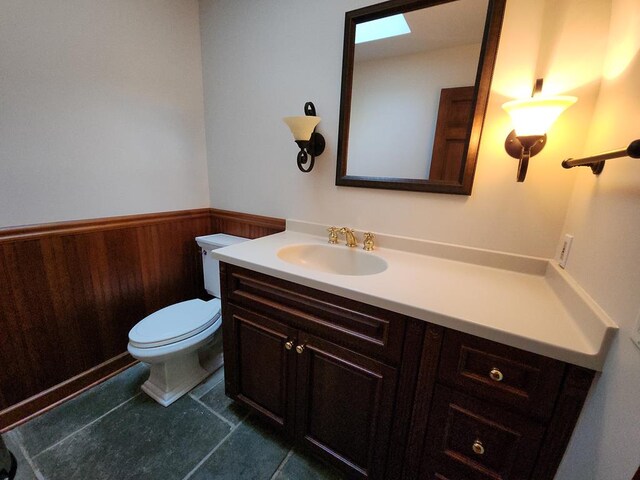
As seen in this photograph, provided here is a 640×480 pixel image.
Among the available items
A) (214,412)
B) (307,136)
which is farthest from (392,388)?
(307,136)

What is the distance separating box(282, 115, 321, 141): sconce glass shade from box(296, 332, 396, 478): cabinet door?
91cm

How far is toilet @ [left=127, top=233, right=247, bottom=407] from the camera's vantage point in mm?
1246

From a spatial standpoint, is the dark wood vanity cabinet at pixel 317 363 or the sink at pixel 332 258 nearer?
the dark wood vanity cabinet at pixel 317 363

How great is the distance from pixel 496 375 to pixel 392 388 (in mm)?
304

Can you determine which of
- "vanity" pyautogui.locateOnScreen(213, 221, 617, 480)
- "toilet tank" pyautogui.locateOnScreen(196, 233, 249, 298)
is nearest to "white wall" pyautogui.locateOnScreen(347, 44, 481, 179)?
"vanity" pyautogui.locateOnScreen(213, 221, 617, 480)

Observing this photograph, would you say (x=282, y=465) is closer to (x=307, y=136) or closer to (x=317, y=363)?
(x=317, y=363)

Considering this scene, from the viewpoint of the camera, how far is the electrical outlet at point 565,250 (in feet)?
2.90

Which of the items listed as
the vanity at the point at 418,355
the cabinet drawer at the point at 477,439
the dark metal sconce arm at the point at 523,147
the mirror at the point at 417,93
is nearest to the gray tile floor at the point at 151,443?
the vanity at the point at 418,355


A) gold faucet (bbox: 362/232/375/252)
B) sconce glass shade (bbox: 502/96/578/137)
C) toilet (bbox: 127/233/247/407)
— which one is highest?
sconce glass shade (bbox: 502/96/578/137)

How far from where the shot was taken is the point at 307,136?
1.28 meters

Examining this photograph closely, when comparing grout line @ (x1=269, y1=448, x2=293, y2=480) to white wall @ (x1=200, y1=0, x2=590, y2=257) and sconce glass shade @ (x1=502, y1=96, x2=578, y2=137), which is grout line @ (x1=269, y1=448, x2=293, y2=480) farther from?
sconce glass shade @ (x1=502, y1=96, x2=578, y2=137)

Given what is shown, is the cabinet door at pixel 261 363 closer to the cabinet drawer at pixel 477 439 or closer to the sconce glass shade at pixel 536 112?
the cabinet drawer at pixel 477 439

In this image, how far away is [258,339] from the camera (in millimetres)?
1140

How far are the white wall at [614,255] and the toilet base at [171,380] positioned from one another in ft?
5.07
